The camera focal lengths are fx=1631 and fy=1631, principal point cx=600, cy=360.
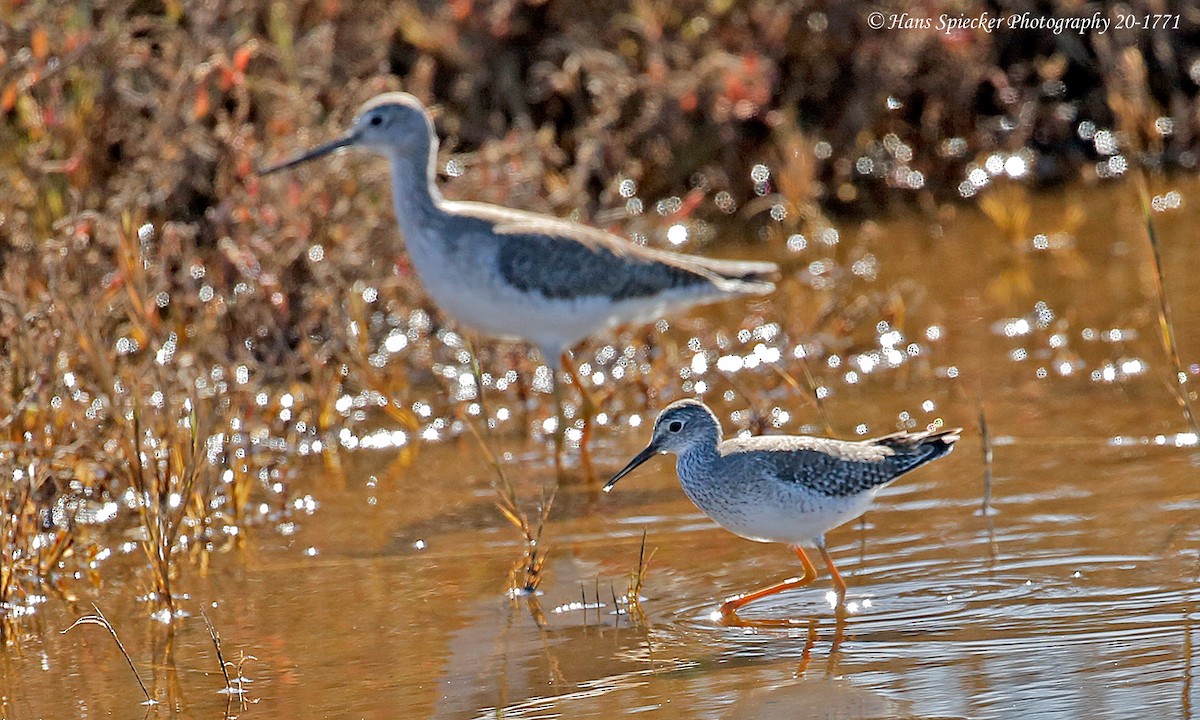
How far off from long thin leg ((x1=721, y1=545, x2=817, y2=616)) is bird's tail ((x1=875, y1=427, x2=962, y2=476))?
447 millimetres

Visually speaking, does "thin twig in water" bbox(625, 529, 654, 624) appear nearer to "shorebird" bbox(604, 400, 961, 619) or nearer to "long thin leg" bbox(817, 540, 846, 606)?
"shorebird" bbox(604, 400, 961, 619)

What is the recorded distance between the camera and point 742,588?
5.78 m

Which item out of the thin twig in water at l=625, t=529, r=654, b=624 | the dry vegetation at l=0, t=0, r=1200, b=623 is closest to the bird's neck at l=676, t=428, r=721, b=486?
the thin twig in water at l=625, t=529, r=654, b=624

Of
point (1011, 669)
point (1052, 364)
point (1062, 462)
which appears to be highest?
point (1052, 364)

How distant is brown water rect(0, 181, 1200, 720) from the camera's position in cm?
480

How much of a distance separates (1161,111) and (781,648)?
324 inches

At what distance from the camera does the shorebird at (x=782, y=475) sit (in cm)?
545

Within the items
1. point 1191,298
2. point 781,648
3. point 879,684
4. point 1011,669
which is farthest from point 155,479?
point 1191,298

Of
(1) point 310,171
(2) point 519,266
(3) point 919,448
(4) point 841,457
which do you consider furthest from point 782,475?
(1) point 310,171

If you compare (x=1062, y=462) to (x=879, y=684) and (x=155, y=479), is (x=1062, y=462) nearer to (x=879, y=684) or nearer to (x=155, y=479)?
(x=879, y=684)

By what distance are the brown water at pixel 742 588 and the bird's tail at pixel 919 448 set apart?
13.8 inches

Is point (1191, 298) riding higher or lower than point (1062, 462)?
higher

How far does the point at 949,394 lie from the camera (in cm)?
774

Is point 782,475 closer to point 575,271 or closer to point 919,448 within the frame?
point 919,448
